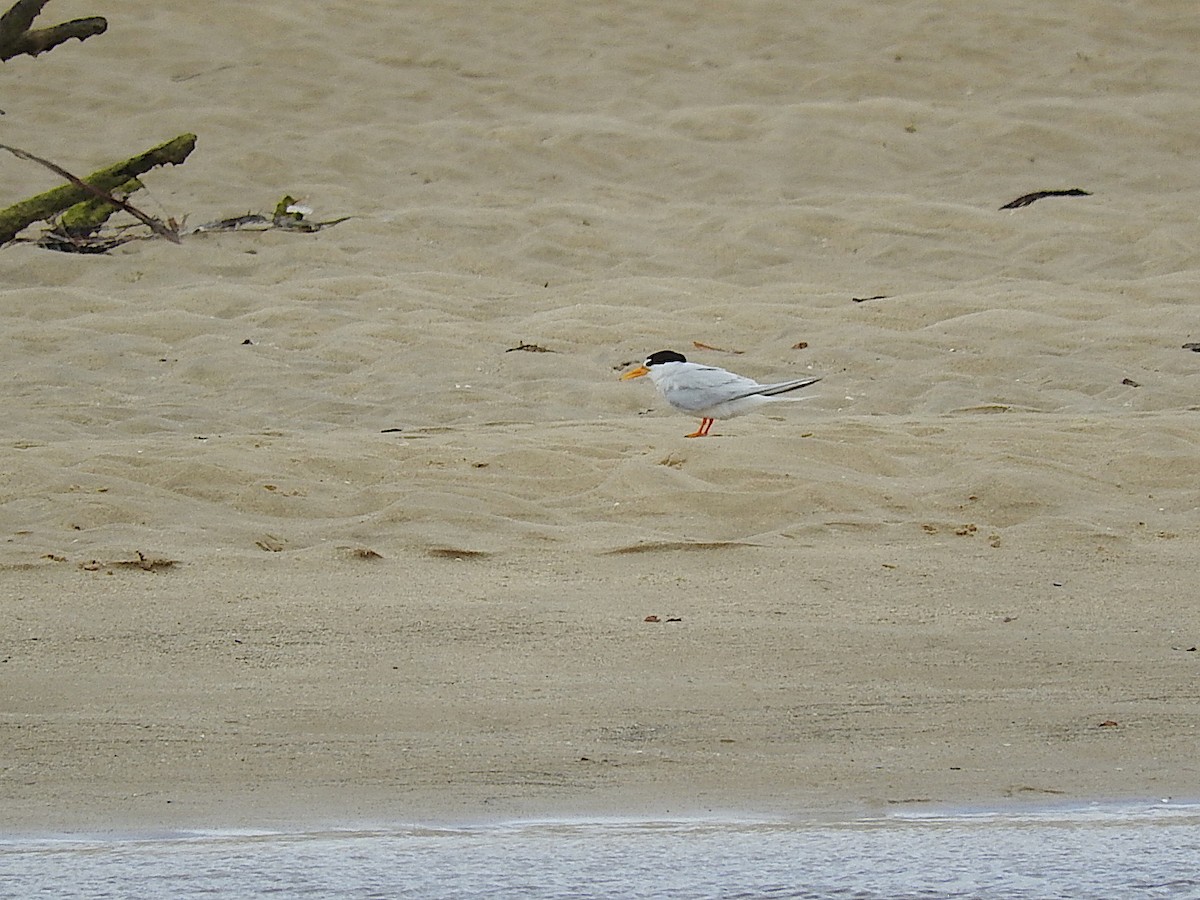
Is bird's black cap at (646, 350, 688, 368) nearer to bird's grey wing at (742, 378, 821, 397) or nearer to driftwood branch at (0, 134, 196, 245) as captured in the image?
bird's grey wing at (742, 378, 821, 397)

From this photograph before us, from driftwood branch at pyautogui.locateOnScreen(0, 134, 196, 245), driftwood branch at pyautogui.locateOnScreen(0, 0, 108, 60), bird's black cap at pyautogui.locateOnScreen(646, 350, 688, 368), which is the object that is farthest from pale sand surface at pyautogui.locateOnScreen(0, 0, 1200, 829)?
driftwood branch at pyautogui.locateOnScreen(0, 0, 108, 60)

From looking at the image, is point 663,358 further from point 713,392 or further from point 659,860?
point 659,860

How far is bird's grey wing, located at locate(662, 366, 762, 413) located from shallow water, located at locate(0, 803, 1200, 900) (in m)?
3.59

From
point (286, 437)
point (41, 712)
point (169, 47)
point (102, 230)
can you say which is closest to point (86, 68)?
point (169, 47)

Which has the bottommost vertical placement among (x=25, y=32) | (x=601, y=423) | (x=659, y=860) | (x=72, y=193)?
(x=601, y=423)

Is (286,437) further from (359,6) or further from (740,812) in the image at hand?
(359,6)

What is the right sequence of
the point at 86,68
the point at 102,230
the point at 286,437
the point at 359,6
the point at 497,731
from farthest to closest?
the point at 359,6 < the point at 86,68 < the point at 102,230 < the point at 286,437 < the point at 497,731

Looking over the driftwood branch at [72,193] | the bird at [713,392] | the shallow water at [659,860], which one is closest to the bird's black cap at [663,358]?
the bird at [713,392]

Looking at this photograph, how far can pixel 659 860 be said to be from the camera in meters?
3.03

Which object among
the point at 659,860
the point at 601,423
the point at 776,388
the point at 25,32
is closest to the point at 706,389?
the point at 776,388

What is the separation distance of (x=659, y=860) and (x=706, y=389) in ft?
12.7

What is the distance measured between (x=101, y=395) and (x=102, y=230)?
142 inches

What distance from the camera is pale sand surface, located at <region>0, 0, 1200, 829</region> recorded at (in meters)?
3.72

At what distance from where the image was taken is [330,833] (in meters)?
3.21
